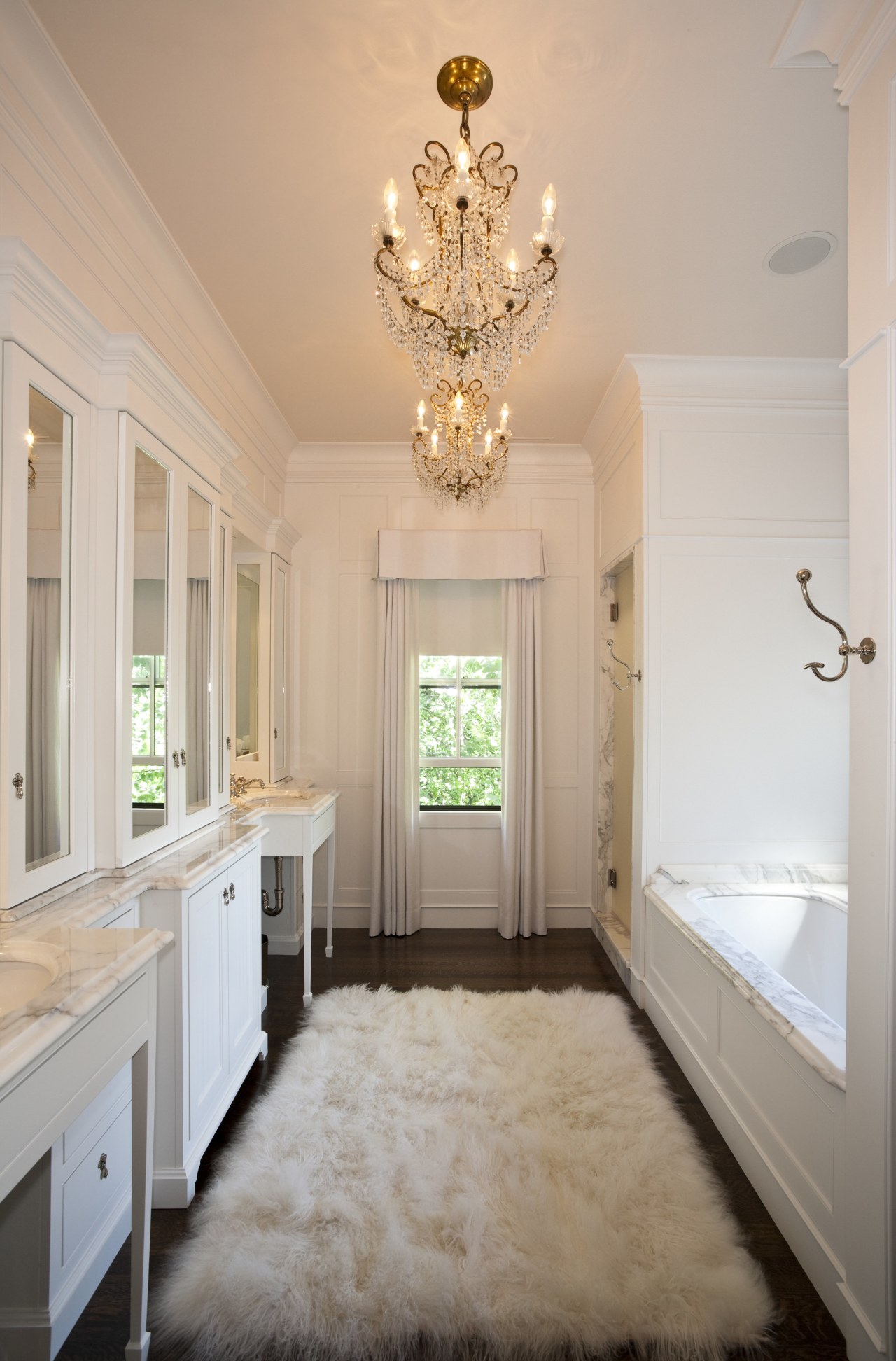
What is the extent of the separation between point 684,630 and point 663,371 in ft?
3.85

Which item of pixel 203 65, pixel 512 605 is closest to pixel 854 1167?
pixel 203 65

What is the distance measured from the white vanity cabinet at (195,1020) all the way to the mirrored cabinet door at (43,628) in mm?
367

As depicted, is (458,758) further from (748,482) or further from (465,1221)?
(465,1221)

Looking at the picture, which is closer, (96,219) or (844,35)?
(844,35)

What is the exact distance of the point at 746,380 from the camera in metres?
3.24

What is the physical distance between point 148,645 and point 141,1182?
1320mm

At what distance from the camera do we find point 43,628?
1.67 m

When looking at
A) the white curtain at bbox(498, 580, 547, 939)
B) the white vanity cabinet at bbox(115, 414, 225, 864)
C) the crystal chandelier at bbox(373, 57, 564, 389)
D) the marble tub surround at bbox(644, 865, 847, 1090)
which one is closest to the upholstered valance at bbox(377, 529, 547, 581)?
the white curtain at bbox(498, 580, 547, 939)

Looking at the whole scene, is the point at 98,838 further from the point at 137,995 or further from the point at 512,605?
the point at 512,605

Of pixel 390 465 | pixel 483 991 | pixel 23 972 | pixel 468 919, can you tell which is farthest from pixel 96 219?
pixel 468 919

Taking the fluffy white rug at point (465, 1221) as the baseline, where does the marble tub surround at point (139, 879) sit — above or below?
above

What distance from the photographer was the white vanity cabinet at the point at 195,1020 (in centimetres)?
195

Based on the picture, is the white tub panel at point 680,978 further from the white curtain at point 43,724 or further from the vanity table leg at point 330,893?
the white curtain at point 43,724

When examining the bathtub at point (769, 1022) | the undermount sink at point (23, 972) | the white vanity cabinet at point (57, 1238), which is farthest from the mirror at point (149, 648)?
the bathtub at point (769, 1022)
